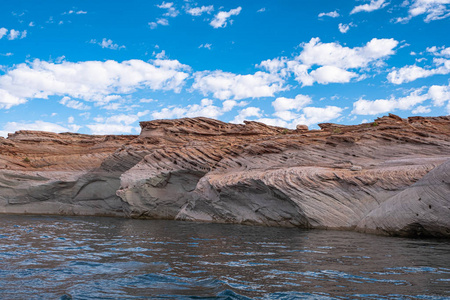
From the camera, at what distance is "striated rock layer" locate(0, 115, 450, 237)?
18.4 metres

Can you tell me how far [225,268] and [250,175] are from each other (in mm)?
13909

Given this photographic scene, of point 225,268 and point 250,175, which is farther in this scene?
point 250,175

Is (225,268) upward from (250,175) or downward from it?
downward

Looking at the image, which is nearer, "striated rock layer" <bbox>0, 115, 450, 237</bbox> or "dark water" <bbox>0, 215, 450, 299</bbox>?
"dark water" <bbox>0, 215, 450, 299</bbox>

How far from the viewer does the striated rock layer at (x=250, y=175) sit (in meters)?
18.4

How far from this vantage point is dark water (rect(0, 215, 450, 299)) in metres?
7.83

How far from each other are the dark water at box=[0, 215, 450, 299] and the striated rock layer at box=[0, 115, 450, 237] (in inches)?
129

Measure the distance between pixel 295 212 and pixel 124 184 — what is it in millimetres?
13816

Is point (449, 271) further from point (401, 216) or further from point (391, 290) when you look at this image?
point (401, 216)

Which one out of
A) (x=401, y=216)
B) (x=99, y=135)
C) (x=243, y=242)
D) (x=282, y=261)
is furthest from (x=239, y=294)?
(x=99, y=135)

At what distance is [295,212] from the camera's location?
70.7 ft

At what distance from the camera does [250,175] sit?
23922 millimetres

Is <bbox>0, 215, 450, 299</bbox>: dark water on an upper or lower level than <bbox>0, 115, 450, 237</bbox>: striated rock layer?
lower

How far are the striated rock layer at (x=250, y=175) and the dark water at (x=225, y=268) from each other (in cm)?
326
